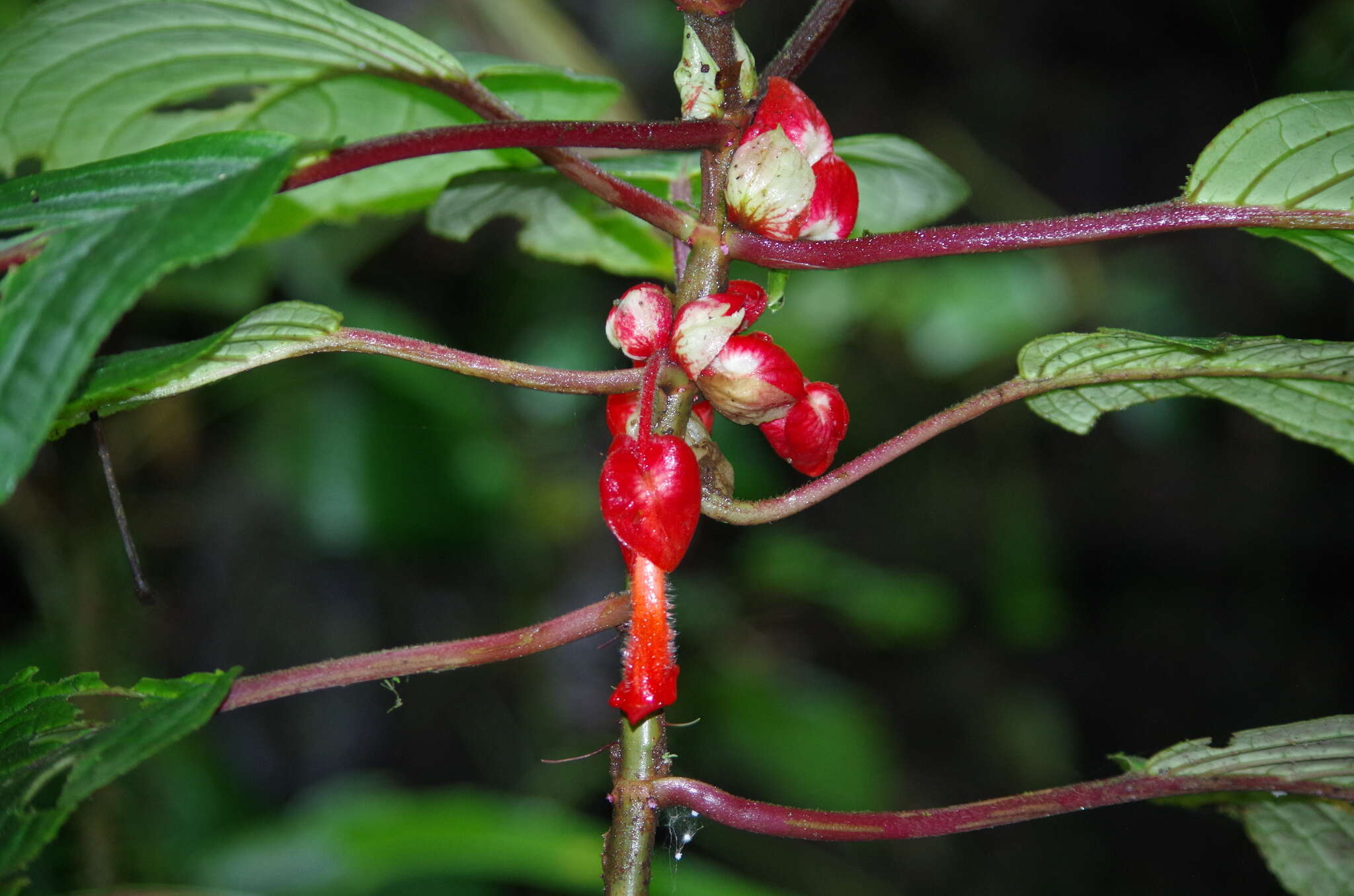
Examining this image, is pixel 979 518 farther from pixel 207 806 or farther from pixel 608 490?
pixel 608 490

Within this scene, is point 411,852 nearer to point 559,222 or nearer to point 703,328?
point 559,222

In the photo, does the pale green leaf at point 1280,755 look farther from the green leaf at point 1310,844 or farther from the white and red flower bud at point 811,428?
the white and red flower bud at point 811,428

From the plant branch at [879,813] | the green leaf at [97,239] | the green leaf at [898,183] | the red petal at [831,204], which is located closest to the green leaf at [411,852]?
the plant branch at [879,813]

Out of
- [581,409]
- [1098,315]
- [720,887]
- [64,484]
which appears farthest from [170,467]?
[1098,315]

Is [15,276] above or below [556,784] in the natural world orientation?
below

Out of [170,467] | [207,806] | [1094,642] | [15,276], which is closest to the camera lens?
[15,276]

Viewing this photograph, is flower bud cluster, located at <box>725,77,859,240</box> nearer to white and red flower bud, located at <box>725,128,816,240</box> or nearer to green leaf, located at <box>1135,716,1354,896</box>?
white and red flower bud, located at <box>725,128,816,240</box>

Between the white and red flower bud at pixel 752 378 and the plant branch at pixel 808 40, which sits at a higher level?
the plant branch at pixel 808 40
